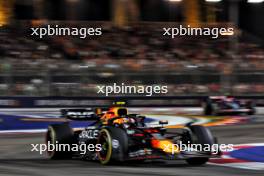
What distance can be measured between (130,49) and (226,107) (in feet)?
23.4

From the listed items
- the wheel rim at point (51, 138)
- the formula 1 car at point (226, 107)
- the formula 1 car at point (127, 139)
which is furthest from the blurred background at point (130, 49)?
the formula 1 car at point (127, 139)

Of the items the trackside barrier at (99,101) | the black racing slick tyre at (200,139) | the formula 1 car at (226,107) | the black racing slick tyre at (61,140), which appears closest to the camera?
the black racing slick tyre at (200,139)

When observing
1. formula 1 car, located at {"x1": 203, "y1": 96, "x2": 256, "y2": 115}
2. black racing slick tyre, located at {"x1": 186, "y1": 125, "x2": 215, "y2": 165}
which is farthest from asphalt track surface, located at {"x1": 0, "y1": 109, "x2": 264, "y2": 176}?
formula 1 car, located at {"x1": 203, "y1": 96, "x2": 256, "y2": 115}

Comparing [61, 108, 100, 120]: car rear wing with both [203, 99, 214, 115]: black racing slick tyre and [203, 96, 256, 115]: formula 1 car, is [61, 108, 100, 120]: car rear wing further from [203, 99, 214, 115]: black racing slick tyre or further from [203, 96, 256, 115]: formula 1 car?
[203, 99, 214, 115]: black racing slick tyre

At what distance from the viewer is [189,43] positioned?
2936 cm

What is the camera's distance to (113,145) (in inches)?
399

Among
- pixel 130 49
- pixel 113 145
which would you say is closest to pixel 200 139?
pixel 113 145

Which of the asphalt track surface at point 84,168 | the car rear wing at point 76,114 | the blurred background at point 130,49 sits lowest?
the asphalt track surface at point 84,168

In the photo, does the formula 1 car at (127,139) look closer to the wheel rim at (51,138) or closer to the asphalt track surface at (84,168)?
the wheel rim at (51,138)

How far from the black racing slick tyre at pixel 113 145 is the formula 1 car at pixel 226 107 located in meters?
11.8

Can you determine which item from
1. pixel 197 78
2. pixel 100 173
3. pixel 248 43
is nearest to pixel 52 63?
pixel 197 78

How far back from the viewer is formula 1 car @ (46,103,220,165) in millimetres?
10102

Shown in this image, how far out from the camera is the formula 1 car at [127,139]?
33.1 feet

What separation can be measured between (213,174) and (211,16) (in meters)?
23.6
